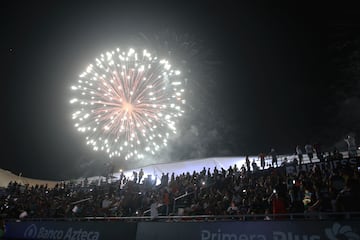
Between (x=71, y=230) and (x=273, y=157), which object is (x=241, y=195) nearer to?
(x=273, y=157)

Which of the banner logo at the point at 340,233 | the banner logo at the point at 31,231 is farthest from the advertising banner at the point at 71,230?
the banner logo at the point at 340,233

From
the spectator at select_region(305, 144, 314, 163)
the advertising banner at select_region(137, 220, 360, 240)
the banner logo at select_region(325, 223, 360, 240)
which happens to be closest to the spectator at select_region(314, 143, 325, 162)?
the spectator at select_region(305, 144, 314, 163)

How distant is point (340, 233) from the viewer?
9.45m

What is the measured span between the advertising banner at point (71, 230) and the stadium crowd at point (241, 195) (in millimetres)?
1616

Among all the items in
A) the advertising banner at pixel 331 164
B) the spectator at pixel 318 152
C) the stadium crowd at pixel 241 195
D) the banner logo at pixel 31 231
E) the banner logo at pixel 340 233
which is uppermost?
the spectator at pixel 318 152

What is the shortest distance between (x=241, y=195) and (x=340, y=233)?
A: 28.2 feet

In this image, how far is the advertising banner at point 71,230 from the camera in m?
16.2

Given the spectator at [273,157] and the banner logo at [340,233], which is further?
the spectator at [273,157]

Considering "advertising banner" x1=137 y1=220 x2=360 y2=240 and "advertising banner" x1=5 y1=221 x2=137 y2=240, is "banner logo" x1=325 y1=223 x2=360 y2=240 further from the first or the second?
"advertising banner" x1=5 y1=221 x2=137 y2=240

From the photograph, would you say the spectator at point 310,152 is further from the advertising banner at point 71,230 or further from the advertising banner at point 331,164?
the advertising banner at point 71,230

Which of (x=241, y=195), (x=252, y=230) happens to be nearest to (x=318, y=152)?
(x=241, y=195)

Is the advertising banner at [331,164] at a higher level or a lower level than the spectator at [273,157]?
lower

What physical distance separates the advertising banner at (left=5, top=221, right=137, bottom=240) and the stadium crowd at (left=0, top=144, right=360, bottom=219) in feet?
5.30

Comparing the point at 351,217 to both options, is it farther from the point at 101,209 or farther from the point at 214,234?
the point at 101,209
